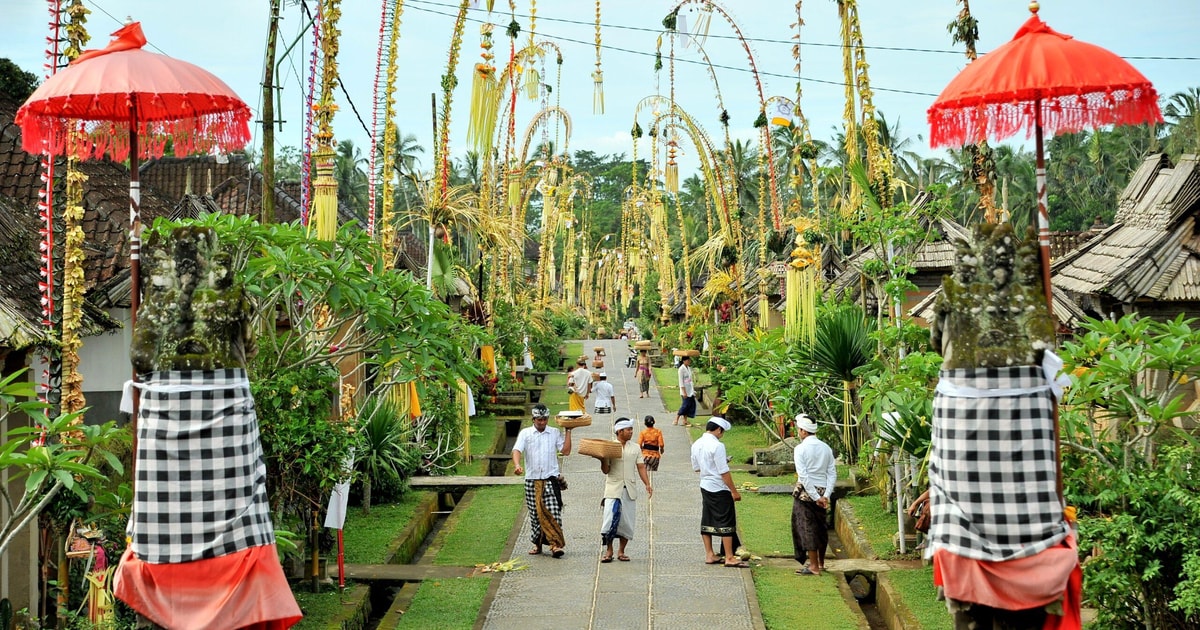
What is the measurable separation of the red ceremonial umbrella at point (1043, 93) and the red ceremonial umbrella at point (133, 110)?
4027mm

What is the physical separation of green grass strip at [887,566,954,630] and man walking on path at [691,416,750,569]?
60.2 inches

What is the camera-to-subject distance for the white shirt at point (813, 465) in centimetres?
1116

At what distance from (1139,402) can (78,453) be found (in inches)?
240

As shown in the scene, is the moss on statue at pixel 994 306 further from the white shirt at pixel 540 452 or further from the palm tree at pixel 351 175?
the palm tree at pixel 351 175

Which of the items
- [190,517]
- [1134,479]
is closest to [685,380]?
[1134,479]

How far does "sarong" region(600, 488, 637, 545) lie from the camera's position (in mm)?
11641

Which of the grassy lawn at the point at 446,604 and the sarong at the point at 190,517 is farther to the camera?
the grassy lawn at the point at 446,604

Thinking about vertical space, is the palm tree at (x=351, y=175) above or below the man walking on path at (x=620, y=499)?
above

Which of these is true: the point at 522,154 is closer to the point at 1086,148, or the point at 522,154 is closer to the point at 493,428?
the point at 493,428

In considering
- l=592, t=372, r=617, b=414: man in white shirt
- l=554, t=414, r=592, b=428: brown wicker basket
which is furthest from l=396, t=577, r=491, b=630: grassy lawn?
l=592, t=372, r=617, b=414: man in white shirt

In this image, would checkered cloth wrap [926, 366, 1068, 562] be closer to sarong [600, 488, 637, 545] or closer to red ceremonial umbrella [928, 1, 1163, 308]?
red ceremonial umbrella [928, 1, 1163, 308]

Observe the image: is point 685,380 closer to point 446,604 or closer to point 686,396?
point 686,396

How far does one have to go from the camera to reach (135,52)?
21.7 feet

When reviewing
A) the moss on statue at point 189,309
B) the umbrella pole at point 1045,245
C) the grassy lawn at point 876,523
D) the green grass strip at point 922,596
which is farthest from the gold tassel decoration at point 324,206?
the umbrella pole at point 1045,245
